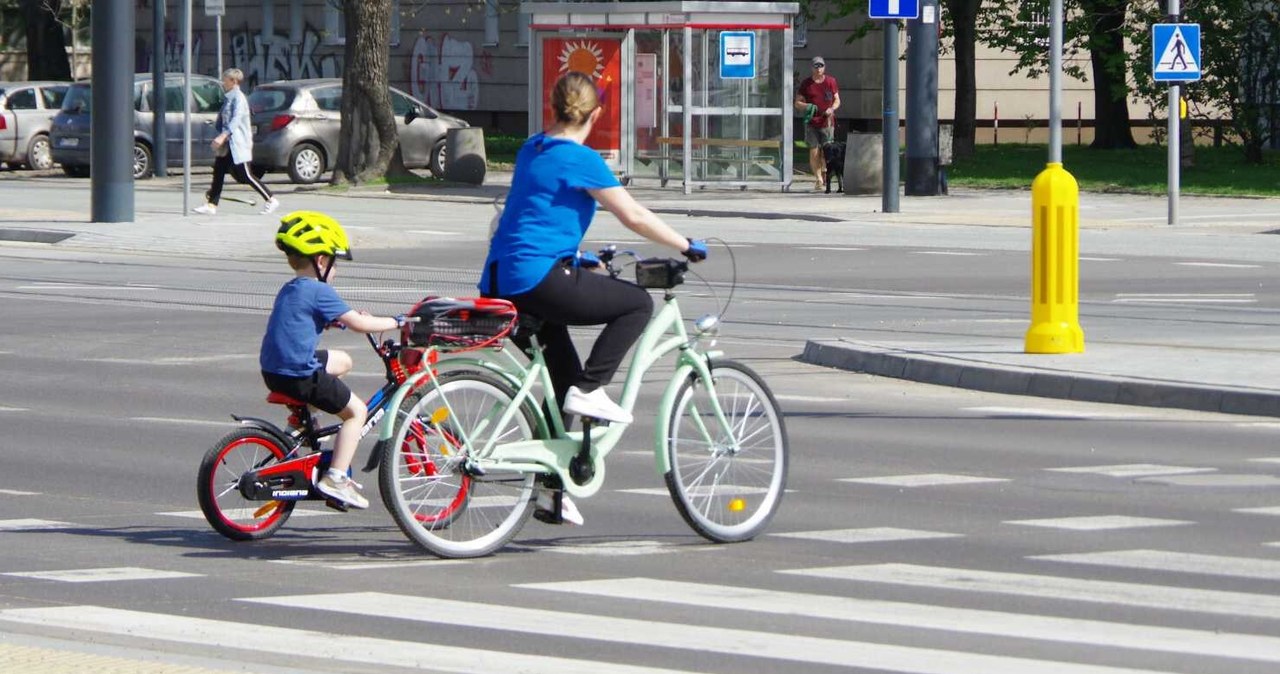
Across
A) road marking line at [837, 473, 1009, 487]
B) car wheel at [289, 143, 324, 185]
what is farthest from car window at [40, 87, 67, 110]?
road marking line at [837, 473, 1009, 487]

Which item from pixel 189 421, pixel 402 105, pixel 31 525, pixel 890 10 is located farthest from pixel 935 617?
pixel 402 105

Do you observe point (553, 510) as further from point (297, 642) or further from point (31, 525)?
point (31, 525)

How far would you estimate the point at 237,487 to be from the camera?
8266mm

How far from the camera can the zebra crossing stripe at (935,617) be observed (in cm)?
639

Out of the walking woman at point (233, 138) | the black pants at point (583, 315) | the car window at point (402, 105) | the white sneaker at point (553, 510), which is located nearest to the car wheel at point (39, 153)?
the car window at point (402, 105)

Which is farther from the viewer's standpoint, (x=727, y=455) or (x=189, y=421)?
(x=189, y=421)

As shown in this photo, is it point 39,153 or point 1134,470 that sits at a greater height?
point 39,153

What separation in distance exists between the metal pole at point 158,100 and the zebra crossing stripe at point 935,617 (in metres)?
30.0

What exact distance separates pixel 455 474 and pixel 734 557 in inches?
37.8

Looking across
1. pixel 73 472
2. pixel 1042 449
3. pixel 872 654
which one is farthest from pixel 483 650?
pixel 1042 449

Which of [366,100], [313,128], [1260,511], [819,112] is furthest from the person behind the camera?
[313,128]

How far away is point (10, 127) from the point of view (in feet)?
130

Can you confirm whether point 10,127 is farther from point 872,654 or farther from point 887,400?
point 872,654

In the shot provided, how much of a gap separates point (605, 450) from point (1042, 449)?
320 cm
